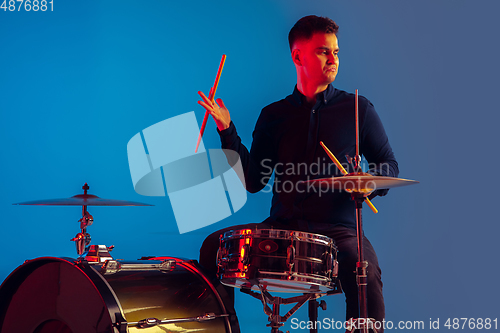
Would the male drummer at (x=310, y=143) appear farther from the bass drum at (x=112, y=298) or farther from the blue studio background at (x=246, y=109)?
the blue studio background at (x=246, y=109)

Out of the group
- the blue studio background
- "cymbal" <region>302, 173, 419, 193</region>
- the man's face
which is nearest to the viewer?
"cymbal" <region>302, 173, 419, 193</region>

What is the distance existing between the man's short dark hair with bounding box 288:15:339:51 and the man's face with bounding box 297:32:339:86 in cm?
2

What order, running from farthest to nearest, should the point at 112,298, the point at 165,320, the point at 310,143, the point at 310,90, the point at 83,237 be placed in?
the point at 310,90
the point at 310,143
the point at 83,237
the point at 165,320
the point at 112,298

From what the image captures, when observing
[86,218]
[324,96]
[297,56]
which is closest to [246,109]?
[297,56]

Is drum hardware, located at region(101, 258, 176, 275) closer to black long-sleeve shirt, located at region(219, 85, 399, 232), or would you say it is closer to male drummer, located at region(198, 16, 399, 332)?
male drummer, located at region(198, 16, 399, 332)

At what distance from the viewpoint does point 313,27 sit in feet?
7.49

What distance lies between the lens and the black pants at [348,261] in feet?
6.03

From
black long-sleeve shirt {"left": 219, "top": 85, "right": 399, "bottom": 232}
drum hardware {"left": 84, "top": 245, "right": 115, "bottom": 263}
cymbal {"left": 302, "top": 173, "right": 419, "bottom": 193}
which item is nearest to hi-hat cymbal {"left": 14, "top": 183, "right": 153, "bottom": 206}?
drum hardware {"left": 84, "top": 245, "right": 115, "bottom": 263}

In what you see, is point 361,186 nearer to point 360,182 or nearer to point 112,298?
point 360,182

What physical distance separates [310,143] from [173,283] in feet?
2.76

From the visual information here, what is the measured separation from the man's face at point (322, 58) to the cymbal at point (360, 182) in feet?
2.34

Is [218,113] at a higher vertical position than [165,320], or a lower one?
higher

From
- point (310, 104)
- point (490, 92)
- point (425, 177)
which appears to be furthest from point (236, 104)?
point (490, 92)

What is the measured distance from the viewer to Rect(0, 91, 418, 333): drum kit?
163cm
